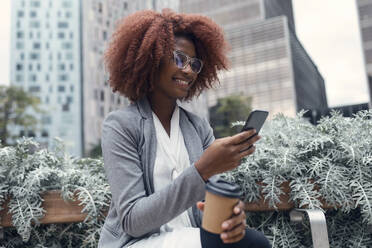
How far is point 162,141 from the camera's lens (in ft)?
4.56

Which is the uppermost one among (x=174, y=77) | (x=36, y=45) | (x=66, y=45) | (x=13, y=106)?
(x=36, y=45)

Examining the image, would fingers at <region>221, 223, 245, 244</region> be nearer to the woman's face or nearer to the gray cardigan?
the gray cardigan

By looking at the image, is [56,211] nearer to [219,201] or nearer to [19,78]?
[219,201]

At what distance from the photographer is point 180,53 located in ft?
4.89

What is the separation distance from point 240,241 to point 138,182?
41 cm

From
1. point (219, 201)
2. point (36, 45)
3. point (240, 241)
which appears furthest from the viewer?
point (36, 45)

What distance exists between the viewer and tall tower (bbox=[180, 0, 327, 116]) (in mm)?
61312

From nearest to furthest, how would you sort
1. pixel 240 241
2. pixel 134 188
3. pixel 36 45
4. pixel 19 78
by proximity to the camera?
pixel 240 241 → pixel 134 188 → pixel 19 78 → pixel 36 45

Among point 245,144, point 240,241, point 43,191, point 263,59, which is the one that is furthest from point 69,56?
point 240,241

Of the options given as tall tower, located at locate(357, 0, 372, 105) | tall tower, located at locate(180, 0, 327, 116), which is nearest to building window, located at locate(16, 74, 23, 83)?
tall tower, located at locate(180, 0, 327, 116)

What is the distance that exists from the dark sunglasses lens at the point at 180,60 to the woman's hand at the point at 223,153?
543 millimetres

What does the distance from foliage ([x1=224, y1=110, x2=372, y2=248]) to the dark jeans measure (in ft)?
1.56

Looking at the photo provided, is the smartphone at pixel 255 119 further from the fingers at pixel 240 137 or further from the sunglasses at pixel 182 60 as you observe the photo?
the sunglasses at pixel 182 60

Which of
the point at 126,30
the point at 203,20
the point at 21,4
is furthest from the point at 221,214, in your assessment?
the point at 21,4
